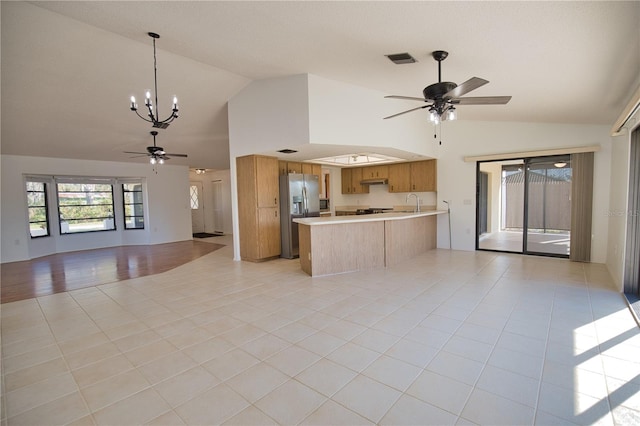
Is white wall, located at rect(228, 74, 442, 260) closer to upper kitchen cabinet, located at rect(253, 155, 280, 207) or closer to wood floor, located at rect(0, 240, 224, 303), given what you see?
upper kitchen cabinet, located at rect(253, 155, 280, 207)

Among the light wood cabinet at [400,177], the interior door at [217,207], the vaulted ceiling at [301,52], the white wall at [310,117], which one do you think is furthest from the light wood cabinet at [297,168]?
the interior door at [217,207]

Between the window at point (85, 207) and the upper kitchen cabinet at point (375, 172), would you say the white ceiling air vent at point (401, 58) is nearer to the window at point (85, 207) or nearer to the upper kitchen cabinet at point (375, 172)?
the upper kitchen cabinet at point (375, 172)

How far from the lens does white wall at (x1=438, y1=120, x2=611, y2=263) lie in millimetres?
5277

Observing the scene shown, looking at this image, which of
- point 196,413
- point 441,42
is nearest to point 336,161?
point 441,42

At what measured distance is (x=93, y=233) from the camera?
856 cm

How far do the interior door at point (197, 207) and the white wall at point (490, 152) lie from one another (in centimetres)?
947

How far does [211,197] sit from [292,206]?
22.8 ft

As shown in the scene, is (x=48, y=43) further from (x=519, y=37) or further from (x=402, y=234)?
(x=402, y=234)

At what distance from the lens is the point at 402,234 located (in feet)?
19.5

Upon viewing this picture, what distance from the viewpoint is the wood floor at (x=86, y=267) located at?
186 inches

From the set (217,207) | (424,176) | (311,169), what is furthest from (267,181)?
(217,207)

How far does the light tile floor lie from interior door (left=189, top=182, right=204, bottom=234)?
320 inches

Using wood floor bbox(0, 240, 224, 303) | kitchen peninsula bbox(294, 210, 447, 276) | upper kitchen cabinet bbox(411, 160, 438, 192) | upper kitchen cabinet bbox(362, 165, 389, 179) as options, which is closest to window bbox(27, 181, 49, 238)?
wood floor bbox(0, 240, 224, 303)

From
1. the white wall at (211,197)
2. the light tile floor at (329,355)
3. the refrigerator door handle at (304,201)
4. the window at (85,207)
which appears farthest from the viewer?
the white wall at (211,197)
